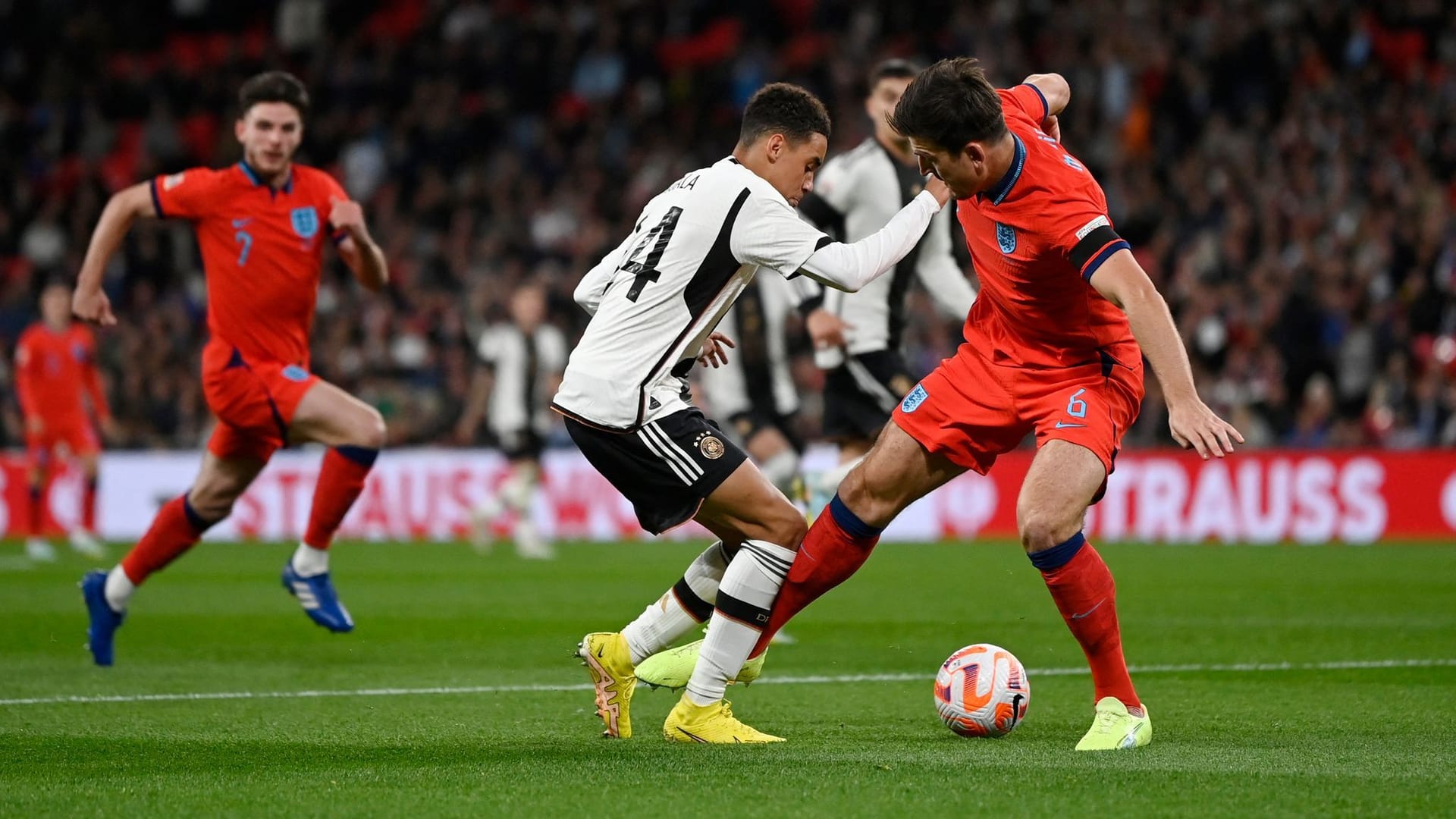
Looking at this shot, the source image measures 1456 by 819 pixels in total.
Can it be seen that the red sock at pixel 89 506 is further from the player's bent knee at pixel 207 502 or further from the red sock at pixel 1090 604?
the red sock at pixel 1090 604

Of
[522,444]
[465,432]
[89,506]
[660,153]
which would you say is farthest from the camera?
[660,153]

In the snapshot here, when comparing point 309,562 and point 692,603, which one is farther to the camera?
point 309,562

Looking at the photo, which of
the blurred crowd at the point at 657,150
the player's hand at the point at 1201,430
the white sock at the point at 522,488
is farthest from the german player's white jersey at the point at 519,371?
the player's hand at the point at 1201,430

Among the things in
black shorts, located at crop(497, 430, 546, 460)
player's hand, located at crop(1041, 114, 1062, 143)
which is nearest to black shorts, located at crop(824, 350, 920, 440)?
player's hand, located at crop(1041, 114, 1062, 143)

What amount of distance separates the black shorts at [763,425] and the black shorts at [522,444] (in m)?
6.12

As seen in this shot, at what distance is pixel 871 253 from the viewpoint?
561 centimetres

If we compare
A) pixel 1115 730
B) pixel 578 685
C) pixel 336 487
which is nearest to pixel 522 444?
pixel 336 487

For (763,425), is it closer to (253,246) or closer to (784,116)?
(253,246)

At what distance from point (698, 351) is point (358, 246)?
9.29 feet

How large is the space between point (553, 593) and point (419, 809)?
775cm

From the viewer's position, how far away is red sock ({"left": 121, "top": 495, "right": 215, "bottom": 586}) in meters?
8.12

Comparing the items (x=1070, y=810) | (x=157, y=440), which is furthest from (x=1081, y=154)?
(x=1070, y=810)

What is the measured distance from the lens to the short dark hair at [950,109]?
17.9 feet

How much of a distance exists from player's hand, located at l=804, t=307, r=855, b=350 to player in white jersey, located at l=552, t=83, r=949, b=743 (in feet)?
6.94
